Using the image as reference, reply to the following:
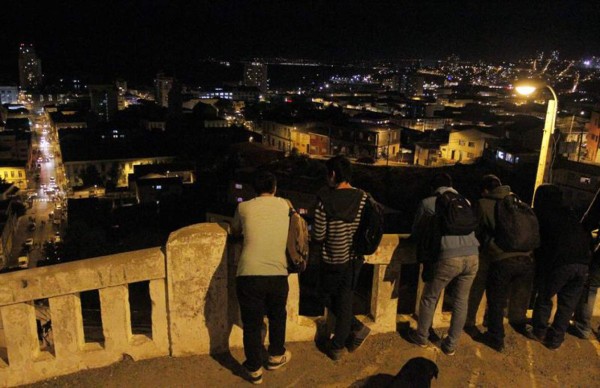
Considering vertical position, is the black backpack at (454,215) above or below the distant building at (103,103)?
above

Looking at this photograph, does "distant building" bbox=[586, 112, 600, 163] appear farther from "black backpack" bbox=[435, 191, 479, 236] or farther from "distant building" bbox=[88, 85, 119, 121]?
"distant building" bbox=[88, 85, 119, 121]

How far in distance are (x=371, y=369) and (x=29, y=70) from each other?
527 feet

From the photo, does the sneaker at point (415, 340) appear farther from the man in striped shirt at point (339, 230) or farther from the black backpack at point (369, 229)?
the black backpack at point (369, 229)

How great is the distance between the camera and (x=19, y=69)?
5443 inches

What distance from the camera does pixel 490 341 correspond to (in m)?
4.46

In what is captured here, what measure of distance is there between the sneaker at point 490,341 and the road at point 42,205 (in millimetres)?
33813

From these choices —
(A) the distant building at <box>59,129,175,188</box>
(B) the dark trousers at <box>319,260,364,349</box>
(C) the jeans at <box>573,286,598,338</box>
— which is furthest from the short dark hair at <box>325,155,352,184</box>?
(A) the distant building at <box>59,129,175,188</box>

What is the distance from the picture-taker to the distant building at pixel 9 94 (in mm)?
124375

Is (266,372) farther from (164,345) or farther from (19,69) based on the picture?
(19,69)

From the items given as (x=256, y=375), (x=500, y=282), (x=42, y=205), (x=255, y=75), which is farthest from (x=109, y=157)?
(x=255, y=75)

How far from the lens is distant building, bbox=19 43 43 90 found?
137m

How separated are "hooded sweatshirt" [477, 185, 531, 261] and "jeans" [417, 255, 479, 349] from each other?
0.30 metres

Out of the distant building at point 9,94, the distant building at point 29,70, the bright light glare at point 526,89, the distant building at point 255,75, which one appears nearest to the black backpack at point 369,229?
the bright light glare at point 526,89

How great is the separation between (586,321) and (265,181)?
3.55 metres
